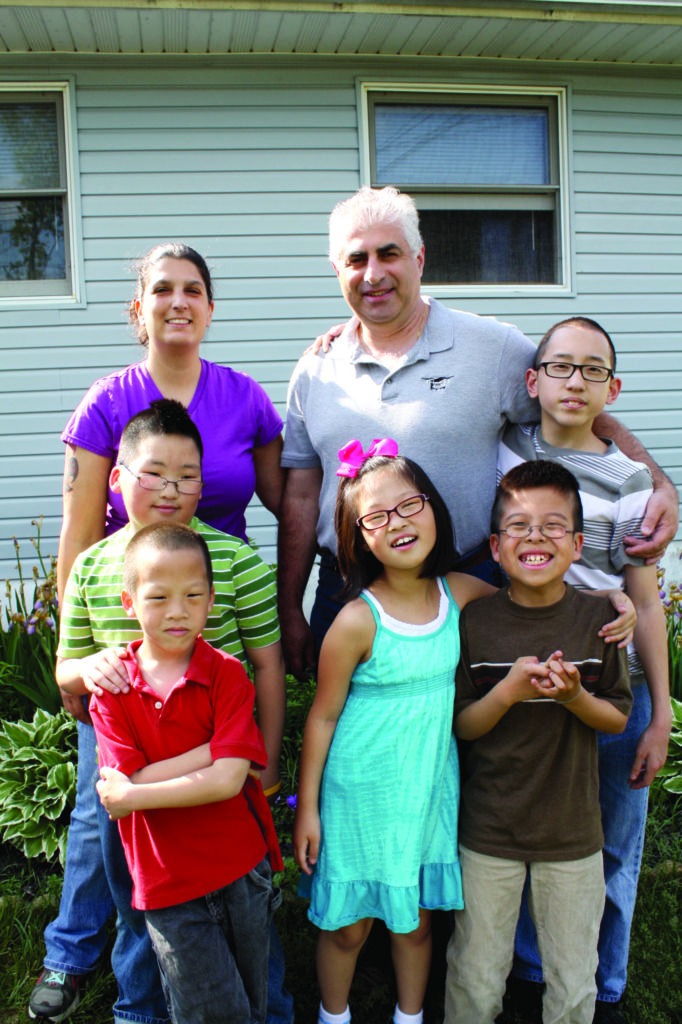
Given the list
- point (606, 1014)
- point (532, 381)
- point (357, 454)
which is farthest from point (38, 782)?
point (532, 381)

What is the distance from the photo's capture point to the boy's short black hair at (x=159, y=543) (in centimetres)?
192

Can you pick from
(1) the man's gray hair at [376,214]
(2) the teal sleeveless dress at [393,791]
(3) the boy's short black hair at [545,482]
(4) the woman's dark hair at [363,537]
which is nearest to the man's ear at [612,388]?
(3) the boy's short black hair at [545,482]

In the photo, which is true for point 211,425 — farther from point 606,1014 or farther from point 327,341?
point 606,1014

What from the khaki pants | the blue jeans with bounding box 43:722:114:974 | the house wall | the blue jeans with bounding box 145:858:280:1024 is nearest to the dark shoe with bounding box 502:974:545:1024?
the khaki pants

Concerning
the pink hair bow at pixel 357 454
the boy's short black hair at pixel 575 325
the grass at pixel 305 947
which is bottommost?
the grass at pixel 305 947

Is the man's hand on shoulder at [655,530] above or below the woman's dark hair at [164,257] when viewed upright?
below

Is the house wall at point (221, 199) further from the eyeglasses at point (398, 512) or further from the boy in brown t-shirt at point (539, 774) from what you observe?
the boy in brown t-shirt at point (539, 774)

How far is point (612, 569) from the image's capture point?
2.24 meters

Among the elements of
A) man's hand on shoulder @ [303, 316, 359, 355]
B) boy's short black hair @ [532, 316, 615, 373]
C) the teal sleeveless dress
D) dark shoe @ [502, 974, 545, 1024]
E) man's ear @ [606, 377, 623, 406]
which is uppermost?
man's hand on shoulder @ [303, 316, 359, 355]

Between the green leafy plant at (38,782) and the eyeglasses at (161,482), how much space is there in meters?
1.66

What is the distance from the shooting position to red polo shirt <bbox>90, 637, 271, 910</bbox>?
6.13 ft

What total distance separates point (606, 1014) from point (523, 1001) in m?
0.27

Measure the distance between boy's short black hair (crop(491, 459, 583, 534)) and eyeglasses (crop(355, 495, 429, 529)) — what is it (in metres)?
0.23

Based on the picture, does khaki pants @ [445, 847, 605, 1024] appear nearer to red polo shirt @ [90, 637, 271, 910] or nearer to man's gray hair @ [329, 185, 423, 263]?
red polo shirt @ [90, 637, 271, 910]
